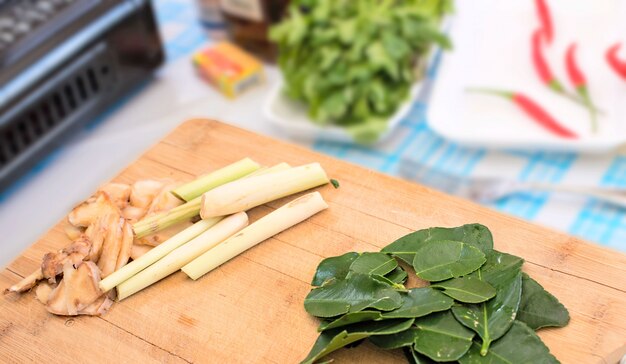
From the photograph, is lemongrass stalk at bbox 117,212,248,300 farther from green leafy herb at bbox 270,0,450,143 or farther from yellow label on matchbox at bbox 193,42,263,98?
yellow label on matchbox at bbox 193,42,263,98

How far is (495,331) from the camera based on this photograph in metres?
0.84

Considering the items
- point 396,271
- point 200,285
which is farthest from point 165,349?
point 396,271

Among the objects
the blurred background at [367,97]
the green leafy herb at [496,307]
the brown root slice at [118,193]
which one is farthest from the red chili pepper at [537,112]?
the brown root slice at [118,193]

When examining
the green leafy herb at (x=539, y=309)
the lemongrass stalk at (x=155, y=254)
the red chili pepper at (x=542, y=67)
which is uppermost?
the green leafy herb at (x=539, y=309)

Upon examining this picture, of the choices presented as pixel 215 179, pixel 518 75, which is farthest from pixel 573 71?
pixel 215 179

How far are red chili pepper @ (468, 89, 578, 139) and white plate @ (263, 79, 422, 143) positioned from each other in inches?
7.7

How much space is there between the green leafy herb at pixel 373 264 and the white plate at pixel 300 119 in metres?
0.70

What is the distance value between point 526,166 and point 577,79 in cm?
27

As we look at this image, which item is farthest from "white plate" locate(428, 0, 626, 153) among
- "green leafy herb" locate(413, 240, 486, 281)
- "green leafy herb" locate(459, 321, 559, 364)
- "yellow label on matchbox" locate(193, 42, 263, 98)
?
"green leafy herb" locate(459, 321, 559, 364)

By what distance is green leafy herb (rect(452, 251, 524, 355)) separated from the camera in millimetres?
843

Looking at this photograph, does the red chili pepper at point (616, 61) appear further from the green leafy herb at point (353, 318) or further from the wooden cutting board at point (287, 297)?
the green leafy herb at point (353, 318)

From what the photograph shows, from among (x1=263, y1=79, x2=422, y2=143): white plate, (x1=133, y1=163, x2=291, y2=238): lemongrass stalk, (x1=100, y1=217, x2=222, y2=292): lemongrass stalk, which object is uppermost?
(x1=133, y1=163, x2=291, y2=238): lemongrass stalk

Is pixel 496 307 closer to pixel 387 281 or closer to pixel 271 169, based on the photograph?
pixel 387 281

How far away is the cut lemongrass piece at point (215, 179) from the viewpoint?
1096 millimetres
